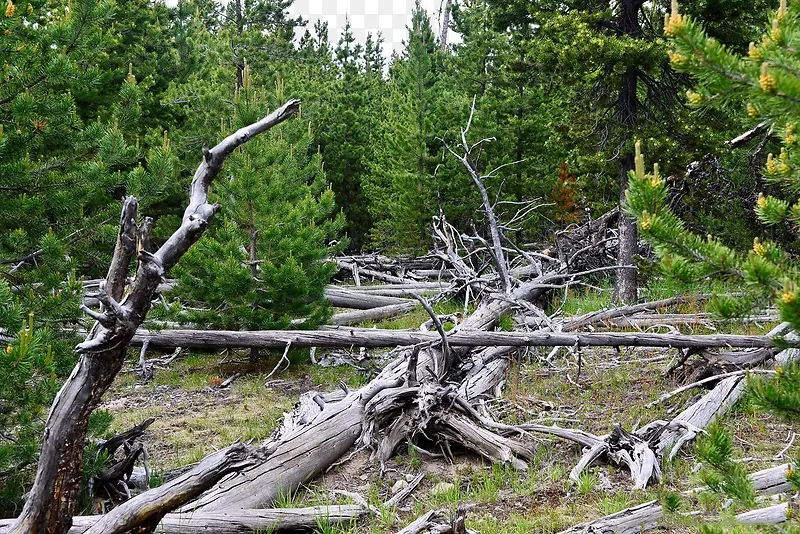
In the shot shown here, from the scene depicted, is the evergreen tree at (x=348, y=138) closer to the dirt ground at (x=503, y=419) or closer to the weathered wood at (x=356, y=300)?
the weathered wood at (x=356, y=300)

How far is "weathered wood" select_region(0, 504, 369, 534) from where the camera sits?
416 centimetres

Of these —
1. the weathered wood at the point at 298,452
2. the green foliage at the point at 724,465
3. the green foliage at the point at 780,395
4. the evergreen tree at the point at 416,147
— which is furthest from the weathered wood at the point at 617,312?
the evergreen tree at the point at 416,147

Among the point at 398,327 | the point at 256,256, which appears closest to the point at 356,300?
the point at 398,327

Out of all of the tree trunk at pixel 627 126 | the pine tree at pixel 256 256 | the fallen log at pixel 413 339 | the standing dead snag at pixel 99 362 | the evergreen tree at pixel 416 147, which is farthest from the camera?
the evergreen tree at pixel 416 147

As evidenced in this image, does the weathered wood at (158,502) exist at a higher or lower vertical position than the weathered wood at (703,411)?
higher

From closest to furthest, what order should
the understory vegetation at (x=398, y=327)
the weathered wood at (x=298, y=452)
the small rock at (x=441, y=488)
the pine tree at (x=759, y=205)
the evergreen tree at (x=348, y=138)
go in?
the pine tree at (x=759, y=205) → the understory vegetation at (x=398, y=327) → the weathered wood at (x=298, y=452) → the small rock at (x=441, y=488) → the evergreen tree at (x=348, y=138)

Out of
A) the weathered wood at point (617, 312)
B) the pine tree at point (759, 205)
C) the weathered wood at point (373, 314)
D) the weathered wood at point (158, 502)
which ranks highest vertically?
the pine tree at point (759, 205)

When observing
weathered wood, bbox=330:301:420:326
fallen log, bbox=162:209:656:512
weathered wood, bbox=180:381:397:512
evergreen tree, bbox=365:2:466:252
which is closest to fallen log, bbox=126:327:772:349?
fallen log, bbox=162:209:656:512

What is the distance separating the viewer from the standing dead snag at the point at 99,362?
12.1 feet

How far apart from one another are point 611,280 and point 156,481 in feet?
34.5

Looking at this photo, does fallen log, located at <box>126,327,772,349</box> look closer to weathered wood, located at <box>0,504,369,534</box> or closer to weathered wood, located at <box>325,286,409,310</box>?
weathered wood, located at <box>0,504,369,534</box>

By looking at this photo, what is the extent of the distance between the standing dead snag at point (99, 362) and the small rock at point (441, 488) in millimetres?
2607

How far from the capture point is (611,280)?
Answer: 529 inches

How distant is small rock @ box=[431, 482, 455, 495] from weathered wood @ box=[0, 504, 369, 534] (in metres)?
0.81
